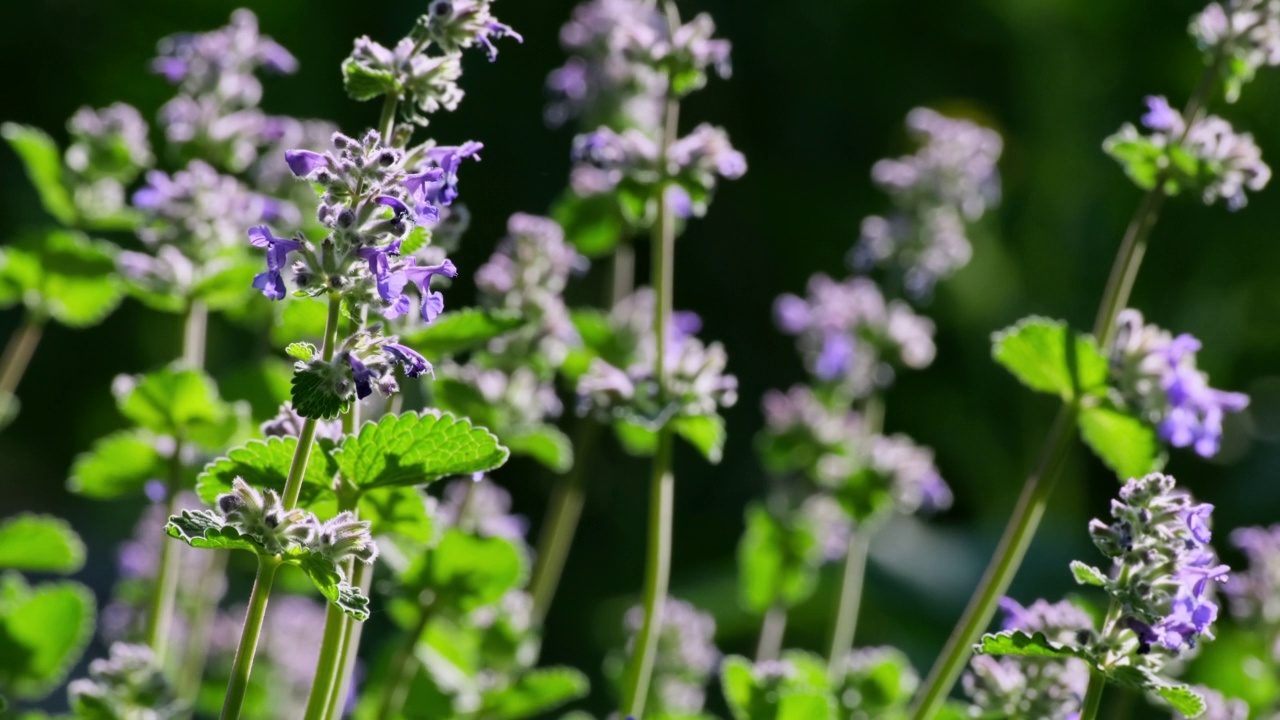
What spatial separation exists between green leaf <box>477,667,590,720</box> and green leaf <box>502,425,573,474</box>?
25 cm

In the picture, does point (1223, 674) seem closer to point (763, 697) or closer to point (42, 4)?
point (763, 697)

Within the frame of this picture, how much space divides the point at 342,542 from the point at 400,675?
45 cm

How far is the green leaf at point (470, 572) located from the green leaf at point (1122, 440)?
1.91 ft

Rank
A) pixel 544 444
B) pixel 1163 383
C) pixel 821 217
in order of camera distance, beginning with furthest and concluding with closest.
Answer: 1. pixel 821 217
2. pixel 544 444
3. pixel 1163 383

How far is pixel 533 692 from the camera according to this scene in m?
1.32

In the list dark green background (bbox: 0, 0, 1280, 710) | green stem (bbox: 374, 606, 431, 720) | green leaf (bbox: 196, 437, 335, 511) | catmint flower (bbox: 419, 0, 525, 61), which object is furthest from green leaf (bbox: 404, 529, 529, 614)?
dark green background (bbox: 0, 0, 1280, 710)

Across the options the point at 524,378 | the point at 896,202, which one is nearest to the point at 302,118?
the point at 896,202

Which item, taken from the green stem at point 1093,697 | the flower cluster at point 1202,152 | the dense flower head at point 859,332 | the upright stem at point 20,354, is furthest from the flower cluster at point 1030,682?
the upright stem at point 20,354

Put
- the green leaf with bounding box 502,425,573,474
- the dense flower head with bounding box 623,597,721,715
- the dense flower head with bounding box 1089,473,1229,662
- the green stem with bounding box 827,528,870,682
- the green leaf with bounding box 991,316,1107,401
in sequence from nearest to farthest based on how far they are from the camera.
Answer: the dense flower head with bounding box 1089,473,1229,662 < the green leaf with bounding box 991,316,1107,401 < the green leaf with bounding box 502,425,573,474 < the green stem with bounding box 827,528,870,682 < the dense flower head with bounding box 623,597,721,715

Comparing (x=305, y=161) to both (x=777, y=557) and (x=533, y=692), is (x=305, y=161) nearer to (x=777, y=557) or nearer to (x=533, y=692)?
(x=533, y=692)

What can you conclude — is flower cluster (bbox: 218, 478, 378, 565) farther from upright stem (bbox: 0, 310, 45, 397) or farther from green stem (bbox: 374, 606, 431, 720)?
upright stem (bbox: 0, 310, 45, 397)

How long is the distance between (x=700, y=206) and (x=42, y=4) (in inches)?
165

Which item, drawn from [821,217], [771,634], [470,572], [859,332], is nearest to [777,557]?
[771,634]

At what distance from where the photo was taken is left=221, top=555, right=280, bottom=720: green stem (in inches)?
32.9
